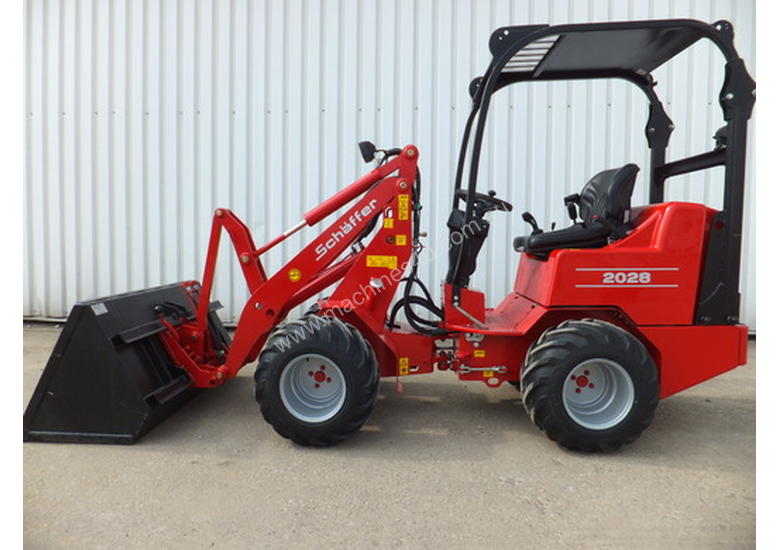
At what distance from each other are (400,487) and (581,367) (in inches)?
51.9

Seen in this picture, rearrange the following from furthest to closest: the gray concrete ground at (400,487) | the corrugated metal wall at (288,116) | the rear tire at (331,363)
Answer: the corrugated metal wall at (288,116)
the rear tire at (331,363)
the gray concrete ground at (400,487)

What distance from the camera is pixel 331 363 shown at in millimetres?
2943

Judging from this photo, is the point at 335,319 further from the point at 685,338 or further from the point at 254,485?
the point at 685,338

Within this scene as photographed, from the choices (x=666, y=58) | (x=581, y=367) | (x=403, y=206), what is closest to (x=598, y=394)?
(x=581, y=367)

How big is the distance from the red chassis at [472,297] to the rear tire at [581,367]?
9.1 inches

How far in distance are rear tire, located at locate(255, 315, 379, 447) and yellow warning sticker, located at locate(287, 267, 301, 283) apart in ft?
1.27

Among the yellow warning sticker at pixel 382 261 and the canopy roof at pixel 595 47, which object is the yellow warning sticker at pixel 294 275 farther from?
the canopy roof at pixel 595 47

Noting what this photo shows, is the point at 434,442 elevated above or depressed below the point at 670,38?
below

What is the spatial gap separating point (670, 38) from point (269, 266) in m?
4.59

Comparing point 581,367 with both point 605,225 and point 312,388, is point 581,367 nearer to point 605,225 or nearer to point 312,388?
point 605,225

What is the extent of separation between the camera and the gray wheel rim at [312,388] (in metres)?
2.90

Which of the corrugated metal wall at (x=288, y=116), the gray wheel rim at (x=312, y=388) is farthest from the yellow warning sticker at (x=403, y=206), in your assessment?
the corrugated metal wall at (x=288, y=116)

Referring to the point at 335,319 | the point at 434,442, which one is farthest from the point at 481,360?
the point at 335,319

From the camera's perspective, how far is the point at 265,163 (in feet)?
18.7
